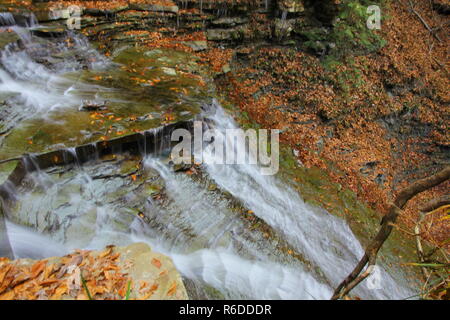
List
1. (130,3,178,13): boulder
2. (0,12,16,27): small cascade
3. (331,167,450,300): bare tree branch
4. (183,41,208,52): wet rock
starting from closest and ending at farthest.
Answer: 1. (331,167,450,300): bare tree branch
2. (0,12,16,27): small cascade
3. (130,3,178,13): boulder
4. (183,41,208,52): wet rock

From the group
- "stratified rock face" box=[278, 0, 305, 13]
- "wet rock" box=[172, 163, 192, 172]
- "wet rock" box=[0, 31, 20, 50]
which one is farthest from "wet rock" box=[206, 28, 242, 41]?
"wet rock" box=[172, 163, 192, 172]

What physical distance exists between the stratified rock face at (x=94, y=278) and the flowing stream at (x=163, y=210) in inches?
39.1

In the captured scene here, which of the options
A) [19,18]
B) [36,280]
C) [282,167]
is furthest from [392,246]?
[19,18]

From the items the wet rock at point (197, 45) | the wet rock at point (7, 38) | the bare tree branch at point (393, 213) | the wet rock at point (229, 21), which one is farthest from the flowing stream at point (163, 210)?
the wet rock at point (229, 21)

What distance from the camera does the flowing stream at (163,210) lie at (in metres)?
4.27

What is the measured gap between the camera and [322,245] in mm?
6184

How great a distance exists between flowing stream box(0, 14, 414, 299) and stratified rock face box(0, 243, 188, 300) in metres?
0.99

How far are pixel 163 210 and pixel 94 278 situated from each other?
2.19m

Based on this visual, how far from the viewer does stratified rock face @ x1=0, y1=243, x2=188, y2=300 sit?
2670mm

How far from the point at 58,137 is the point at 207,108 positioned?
11.5 ft

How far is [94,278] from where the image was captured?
9.32 ft

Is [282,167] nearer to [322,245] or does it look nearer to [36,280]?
[322,245]

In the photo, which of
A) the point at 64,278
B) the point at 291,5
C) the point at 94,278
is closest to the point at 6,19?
the point at 64,278

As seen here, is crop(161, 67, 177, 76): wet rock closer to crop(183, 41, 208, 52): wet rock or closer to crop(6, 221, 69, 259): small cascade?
crop(183, 41, 208, 52): wet rock
